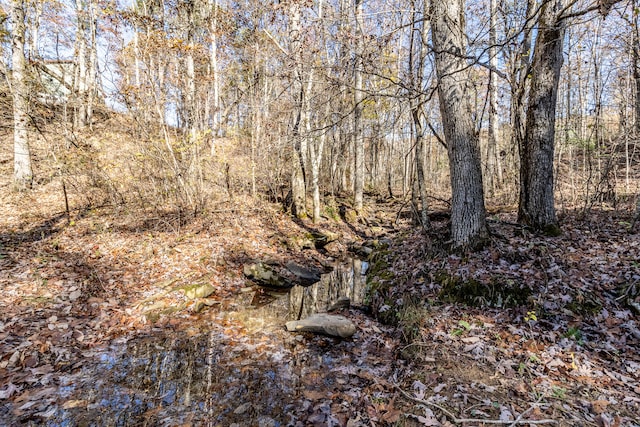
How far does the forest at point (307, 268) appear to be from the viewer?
11.6 feet

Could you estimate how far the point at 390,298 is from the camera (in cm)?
613

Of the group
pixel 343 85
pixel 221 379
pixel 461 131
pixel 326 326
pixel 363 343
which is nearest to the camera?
pixel 221 379

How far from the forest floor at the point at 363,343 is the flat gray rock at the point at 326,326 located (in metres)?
0.16

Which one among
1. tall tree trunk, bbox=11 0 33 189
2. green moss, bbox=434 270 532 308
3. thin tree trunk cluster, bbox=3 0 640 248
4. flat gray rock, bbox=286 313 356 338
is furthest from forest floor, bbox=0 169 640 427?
tall tree trunk, bbox=11 0 33 189

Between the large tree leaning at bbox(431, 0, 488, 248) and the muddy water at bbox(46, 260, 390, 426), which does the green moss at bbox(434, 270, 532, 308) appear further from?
the muddy water at bbox(46, 260, 390, 426)

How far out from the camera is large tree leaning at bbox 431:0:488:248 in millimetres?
5719

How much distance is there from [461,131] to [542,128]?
1627mm

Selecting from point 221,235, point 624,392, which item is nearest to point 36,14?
point 221,235

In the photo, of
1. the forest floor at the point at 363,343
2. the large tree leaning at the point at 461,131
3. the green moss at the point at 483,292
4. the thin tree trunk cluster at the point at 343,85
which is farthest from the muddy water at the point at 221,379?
the thin tree trunk cluster at the point at 343,85

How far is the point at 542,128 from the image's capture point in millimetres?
5949

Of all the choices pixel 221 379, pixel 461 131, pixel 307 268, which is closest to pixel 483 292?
pixel 461 131

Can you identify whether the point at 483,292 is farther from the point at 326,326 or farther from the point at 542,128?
the point at 542,128

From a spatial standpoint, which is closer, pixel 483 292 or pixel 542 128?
pixel 483 292

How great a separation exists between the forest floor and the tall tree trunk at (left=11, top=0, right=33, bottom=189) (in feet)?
13.4
